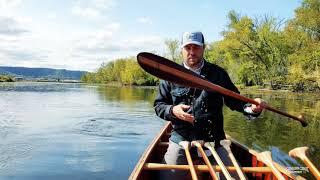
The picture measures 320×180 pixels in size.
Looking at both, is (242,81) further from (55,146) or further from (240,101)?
(240,101)

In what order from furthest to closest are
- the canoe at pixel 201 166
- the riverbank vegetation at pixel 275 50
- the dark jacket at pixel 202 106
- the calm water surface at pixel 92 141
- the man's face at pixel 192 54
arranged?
the riverbank vegetation at pixel 275 50 < the calm water surface at pixel 92 141 < the canoe at pixel 201 166 < the dark jacket at pixel 202 106 < the man's face at pixel 192 54

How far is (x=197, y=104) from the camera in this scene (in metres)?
5.76

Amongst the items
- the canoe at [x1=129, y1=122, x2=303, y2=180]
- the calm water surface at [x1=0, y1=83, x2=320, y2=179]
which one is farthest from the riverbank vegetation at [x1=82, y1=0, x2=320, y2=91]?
the canoe at [x1=129, y1=122, x2=303, y2=180]

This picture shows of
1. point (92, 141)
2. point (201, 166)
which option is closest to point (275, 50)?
point (92, 141)

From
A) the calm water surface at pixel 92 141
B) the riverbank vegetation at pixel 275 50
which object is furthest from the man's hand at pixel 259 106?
the riverbank vegetation at pixel 275 50

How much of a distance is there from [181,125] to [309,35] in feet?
176

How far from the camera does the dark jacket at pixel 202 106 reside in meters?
5.73

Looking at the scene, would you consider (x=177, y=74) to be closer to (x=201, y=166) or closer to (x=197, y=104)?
(x=197, y=104)

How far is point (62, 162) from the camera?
12398 millimetres

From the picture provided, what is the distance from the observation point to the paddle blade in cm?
531

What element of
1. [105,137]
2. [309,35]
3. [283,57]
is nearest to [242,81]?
[283,57]

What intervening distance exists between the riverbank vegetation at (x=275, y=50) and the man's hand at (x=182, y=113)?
43.6 m

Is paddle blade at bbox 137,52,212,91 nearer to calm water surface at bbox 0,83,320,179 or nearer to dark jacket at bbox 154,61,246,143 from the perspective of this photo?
dark jacket at bbox 154,61,246,143

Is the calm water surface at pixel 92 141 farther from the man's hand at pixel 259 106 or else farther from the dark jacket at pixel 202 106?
the man's hand at pixel 259 106
